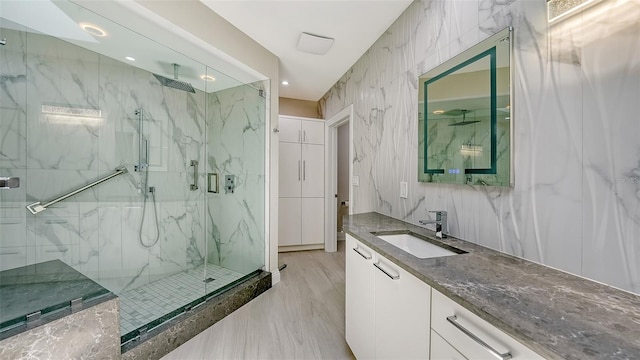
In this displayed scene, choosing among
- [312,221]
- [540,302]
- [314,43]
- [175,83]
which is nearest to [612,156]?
[540,302]

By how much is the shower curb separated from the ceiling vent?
2555 mm

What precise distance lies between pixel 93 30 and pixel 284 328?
281cm

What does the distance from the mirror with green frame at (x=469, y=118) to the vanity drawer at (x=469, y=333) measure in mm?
709

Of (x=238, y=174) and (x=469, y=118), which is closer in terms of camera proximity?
(x=469, y=118)

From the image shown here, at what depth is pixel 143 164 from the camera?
276 cm

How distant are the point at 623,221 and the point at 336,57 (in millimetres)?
2764

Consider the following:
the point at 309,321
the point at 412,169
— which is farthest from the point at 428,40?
the point at 309,321

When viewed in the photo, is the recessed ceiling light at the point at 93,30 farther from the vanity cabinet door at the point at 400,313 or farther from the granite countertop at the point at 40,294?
the vanity cabinet door at the point at 400,313

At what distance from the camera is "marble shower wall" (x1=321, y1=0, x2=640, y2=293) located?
0.80 meters

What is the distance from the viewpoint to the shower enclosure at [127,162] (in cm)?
185

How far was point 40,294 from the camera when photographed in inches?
54.4

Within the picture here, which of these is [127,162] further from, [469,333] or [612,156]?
[612,156]

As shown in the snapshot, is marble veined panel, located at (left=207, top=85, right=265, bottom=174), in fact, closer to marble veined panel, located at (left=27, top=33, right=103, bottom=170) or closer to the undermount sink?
marble veined panel, located at (left=27, top=33, right=103, bottom=170)

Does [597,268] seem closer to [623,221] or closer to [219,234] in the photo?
[623,221]
